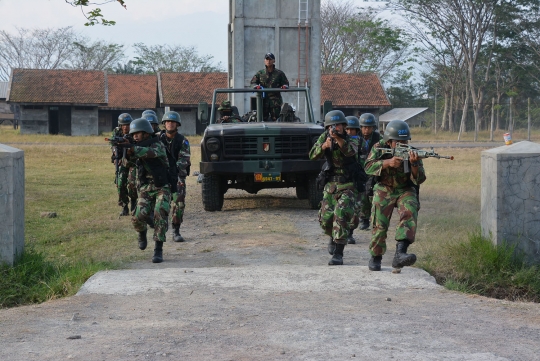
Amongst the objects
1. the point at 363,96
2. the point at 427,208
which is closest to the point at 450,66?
the point at 363,96

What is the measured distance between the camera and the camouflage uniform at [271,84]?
1287cm

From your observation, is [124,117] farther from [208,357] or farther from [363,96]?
[363,96]

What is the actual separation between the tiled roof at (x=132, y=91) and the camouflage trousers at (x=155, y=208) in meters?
42.5

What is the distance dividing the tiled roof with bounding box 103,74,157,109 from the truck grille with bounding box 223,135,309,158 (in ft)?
128

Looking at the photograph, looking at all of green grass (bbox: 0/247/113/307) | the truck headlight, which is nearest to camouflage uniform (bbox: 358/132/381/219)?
the truck headlight

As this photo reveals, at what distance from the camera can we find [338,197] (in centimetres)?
790

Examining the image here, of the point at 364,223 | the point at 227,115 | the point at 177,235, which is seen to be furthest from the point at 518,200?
the point at 227,115


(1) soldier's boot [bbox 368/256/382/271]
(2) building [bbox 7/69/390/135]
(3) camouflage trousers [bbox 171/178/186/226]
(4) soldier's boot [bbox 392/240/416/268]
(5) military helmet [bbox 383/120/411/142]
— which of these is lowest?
(1) soldier's boot [bbox 368/256/382/271]

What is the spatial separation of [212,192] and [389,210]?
5.64m

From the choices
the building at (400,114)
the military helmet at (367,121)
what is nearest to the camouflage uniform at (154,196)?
the military helmet at (367,121)

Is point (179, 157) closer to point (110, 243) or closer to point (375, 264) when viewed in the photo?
point (110, 243)

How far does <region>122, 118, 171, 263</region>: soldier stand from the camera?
8.05 metres

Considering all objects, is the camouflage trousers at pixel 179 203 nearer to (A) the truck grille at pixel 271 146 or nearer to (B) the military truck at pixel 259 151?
(B) the military truck at pixel 259 151

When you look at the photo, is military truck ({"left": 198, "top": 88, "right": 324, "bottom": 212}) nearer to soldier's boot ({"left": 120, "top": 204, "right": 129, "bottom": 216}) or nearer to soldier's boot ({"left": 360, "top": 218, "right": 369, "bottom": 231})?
soldier's boot ({"left": 360, "top": 218, "right": 369, "bottom": 231})
